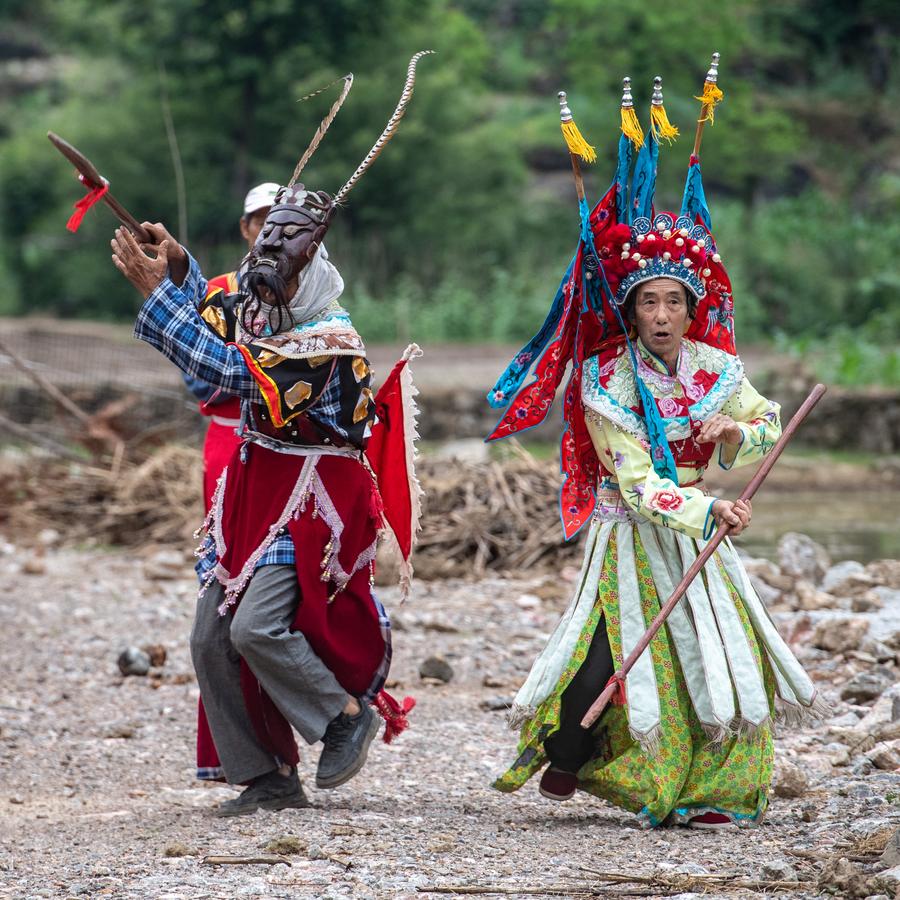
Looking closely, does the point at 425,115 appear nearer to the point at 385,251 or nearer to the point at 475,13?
the point at 385,251

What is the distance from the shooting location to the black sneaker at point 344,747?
4.54 m

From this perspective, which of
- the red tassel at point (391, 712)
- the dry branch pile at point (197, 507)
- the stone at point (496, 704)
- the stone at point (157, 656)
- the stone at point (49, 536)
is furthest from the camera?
the stone at point (49, 536)

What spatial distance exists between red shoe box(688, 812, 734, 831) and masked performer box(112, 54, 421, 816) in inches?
40.2

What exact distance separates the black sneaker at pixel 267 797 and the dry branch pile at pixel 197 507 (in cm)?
440

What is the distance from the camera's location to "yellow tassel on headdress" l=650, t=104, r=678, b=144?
4.40 m

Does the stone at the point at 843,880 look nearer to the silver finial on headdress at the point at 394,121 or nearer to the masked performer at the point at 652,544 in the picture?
the masked performer at the point at 652,544

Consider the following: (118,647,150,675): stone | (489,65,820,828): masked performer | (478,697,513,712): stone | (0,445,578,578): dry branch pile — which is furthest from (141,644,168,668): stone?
(489,65,820,828): masked performer

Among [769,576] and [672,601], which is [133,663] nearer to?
[672,601]

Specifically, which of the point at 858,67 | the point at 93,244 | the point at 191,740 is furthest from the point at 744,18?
the point at 191,740

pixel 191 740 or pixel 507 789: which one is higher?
pixel 507 789

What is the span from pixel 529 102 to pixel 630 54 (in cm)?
756

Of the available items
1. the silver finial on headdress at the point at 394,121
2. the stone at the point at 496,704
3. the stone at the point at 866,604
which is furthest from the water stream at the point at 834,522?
the silver finial on headdress at the point at 394,121

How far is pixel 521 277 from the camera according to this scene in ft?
77.7

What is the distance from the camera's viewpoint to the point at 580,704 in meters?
4.42
